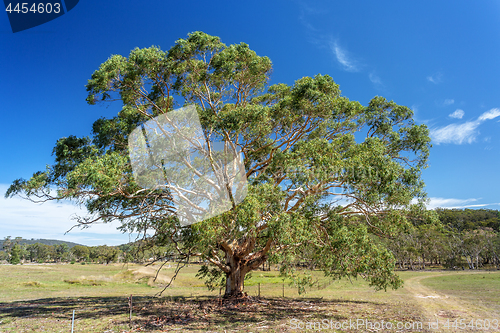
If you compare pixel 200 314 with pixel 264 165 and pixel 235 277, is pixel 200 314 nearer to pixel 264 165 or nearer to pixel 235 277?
pixel 235 277

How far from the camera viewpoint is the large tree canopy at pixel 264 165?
10.4m

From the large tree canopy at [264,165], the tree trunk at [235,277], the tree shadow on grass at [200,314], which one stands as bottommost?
the tree shadow on grass at [200,314]

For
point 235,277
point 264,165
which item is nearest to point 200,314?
point 235,277

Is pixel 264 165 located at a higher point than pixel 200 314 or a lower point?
higher

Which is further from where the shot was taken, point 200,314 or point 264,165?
point 264,165

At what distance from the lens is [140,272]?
124 ft

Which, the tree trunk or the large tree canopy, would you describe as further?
the tree trunk

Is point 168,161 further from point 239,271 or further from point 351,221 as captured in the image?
point 351,221

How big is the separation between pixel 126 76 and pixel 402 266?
73567 mm

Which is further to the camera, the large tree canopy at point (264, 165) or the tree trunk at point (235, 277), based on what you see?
the tree trunk at point (235, 277)

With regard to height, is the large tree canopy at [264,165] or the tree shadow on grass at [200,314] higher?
the large tree canopy at [264,165]

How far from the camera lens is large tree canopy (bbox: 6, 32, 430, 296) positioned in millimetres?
10375

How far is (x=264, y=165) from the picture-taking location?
15.6m

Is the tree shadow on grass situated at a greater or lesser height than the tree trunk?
lesser
